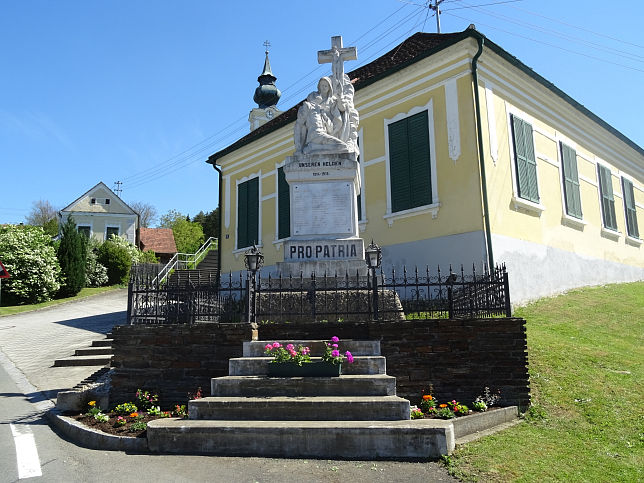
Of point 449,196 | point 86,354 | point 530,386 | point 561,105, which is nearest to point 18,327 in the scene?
point 86,354

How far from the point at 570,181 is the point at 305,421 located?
15.7m

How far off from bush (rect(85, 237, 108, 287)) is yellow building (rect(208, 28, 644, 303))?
1575cm

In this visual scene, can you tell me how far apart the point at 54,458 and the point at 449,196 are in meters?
11.7

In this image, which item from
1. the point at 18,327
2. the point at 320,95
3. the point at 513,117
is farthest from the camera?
the point at 18,327

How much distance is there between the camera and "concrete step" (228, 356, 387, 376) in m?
6.41

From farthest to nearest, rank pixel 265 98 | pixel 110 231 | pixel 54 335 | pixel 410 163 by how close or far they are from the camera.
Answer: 1. pixel 110 231
2. pixel 265 98
3. pixel 410 163
4. pixel 54 335

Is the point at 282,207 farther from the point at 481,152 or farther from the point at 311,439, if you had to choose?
the point at 311,439

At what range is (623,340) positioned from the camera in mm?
10000

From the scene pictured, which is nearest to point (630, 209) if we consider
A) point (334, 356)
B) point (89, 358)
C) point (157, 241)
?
point (334, 356)

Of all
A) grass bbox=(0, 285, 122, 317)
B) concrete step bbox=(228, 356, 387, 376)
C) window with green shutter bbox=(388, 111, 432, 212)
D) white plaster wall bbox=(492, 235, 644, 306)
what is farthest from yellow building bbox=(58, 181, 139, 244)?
concrete step bbox=(228, 356, 387, 376)

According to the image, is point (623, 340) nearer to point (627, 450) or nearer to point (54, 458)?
point (627, 450)

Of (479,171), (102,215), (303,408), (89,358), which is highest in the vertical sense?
(102,215)

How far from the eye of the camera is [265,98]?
34.6m

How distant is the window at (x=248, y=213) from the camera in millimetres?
21500
